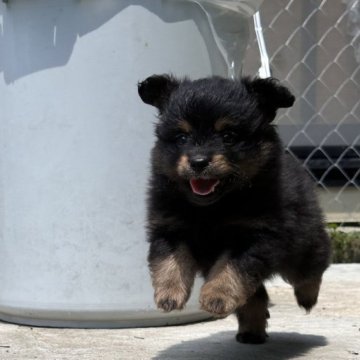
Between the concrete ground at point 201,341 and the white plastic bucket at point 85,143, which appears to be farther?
the white plastic bucket at point 85,143

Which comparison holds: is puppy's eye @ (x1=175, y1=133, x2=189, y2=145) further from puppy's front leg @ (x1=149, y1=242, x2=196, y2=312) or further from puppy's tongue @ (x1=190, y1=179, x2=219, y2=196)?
puppy's front leg @ (x1=149, y1=242, x2=196, y2=312)

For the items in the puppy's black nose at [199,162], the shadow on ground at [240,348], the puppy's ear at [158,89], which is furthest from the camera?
the shadow on ground at [240,348]

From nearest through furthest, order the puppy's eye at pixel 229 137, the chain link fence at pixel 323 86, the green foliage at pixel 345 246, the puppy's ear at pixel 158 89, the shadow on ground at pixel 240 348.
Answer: the puppy's eye at pixel 229 137 → the puppy's ear at pixel 158 89 → the shadow on ground at pixel 240 348 → the green foliage at pixel 345 246 → the chain link fence at pixel 323 86

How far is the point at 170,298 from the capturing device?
3.08 meters

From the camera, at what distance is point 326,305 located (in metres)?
4.63

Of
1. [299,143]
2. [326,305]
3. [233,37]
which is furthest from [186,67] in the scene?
[299,143]

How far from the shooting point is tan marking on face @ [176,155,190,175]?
3.01m

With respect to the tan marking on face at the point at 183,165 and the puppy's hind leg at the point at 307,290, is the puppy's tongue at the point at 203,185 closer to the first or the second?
the tan marking on face at the point at 183,165

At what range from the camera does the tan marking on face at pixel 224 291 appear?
301 centimetres

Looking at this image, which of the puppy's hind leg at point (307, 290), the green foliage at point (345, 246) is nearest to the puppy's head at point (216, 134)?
the puppy's hind leg at point (307, 290)

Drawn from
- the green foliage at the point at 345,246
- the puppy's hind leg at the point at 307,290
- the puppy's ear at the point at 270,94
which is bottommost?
the green foliage at the point at 345,246

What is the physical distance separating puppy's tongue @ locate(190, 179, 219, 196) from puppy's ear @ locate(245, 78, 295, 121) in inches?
13.6

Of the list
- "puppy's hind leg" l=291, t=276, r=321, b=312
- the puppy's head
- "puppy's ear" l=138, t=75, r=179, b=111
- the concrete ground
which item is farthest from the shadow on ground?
"puppy's ear" l=138, t=75, r=179, b=111

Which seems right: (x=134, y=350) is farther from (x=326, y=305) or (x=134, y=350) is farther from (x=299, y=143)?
(x=299, y=143)
